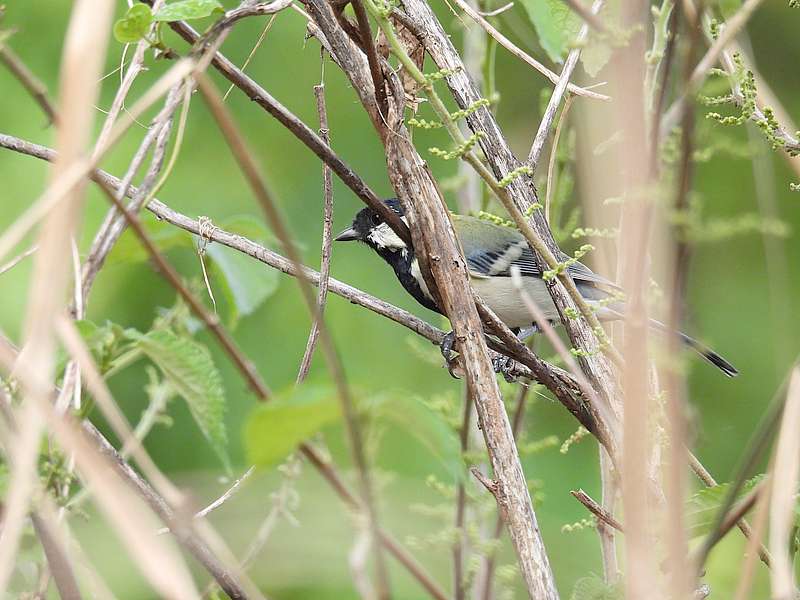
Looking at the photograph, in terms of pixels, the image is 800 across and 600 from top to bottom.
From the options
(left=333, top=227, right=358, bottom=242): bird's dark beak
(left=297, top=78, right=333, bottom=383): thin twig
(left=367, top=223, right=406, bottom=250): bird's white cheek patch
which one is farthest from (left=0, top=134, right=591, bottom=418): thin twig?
(left=333, top=227, right=358, bottom=242): bird's dark beak

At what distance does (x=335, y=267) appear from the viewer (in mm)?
3773

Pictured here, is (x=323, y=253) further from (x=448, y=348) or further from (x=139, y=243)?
(x=448, y=348)

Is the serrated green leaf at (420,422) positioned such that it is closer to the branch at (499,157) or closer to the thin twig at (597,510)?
the thin twig at (597,510)

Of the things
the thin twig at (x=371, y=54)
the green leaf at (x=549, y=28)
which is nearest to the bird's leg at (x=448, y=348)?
the thin twig at (x=371, y=54)

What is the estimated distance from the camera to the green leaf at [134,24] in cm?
112

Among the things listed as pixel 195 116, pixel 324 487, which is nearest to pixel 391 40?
pixel 324 487

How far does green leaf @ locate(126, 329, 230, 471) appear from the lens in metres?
1.06

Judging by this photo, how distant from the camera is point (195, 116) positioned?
3.93m

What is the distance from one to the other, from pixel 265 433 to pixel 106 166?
3.07 meters

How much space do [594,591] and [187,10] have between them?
75cm

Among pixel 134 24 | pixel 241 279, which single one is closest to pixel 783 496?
pixel 134 24

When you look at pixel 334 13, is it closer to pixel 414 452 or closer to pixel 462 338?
pixel 462 338

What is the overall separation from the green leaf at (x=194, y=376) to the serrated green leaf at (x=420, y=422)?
0.33m

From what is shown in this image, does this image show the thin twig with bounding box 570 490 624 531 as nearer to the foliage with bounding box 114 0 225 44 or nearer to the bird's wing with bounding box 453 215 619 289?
the foliage with bounding box 114 0 225 44
